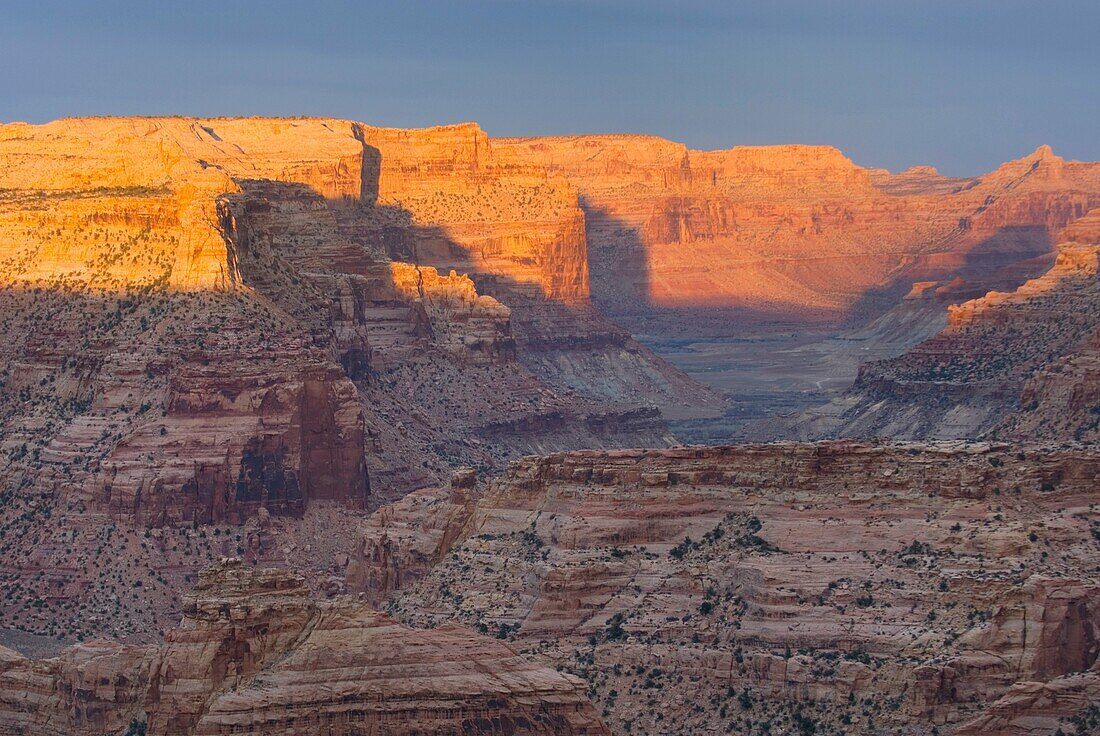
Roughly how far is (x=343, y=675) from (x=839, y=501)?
17570mm

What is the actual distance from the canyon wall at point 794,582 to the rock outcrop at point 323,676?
7264 mm

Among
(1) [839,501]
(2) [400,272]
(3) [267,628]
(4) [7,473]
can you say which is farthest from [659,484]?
(2) [400,272]

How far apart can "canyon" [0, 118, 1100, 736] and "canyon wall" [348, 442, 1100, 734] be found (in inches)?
3.8

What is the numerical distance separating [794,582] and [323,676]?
14.5 m

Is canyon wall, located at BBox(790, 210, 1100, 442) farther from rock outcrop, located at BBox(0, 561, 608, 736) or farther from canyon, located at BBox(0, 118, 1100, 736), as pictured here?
rock outcrop, located at BBox(0, 561, 608, 736)

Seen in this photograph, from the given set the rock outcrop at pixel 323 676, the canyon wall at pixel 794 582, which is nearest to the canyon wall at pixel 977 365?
the canyon wall at pixel 794 582

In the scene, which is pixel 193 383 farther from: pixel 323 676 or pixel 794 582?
pixel 323 676

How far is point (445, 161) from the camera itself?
6909 inches

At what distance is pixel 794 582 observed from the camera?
244 feet

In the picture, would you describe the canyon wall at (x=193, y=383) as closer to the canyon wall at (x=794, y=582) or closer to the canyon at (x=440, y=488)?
the canyon at (x=440, y=488)

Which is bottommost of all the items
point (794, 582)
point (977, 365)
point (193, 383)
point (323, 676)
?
point (323, 676)

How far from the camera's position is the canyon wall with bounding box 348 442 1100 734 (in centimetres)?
6938

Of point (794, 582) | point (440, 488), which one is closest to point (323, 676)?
point (794, 582)

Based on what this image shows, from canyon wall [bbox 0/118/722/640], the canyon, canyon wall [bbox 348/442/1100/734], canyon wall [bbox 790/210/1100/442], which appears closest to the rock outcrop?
the canyon
